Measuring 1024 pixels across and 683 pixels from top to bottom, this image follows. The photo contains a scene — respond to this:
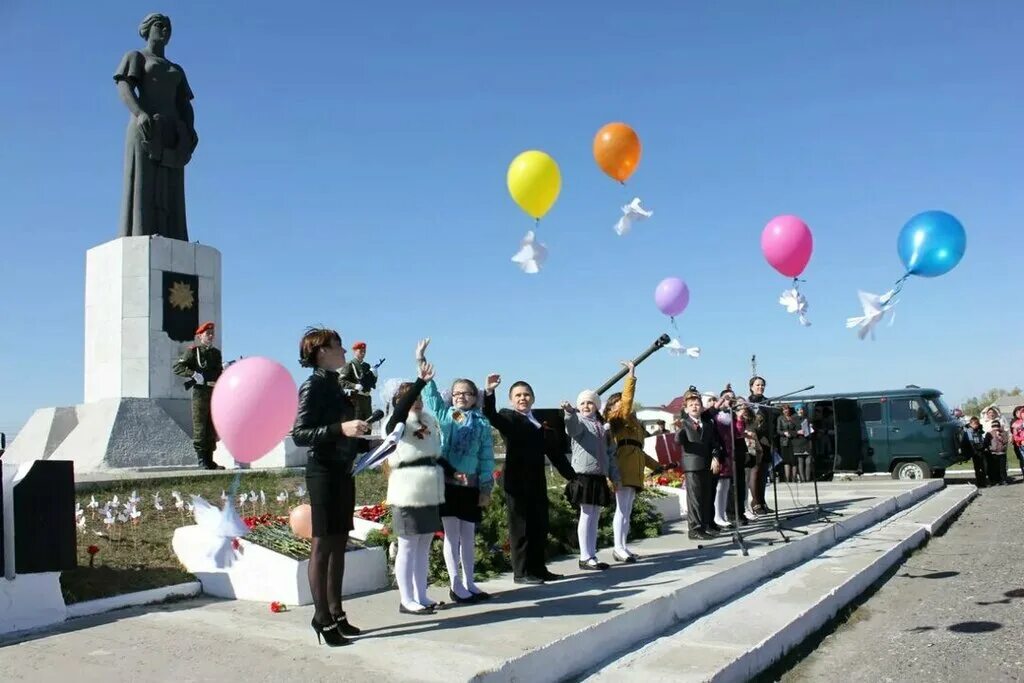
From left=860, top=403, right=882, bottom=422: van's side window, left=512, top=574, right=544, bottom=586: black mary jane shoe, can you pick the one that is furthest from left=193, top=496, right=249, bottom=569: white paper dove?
left=860, top=403, right=882, bottom=422: van's side window

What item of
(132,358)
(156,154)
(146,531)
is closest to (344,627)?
(146,531)

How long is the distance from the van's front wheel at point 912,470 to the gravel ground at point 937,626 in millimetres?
8446

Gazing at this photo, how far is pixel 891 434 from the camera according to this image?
58.6 feet

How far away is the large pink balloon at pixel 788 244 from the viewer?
29.6ft

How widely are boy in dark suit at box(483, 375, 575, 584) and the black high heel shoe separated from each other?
7.10 ft

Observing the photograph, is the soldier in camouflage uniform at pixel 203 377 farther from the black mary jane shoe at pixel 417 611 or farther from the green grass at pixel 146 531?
the black mary jane shoe at pixel 417 611

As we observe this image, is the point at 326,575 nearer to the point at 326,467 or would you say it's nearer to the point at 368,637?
the point at 368,637

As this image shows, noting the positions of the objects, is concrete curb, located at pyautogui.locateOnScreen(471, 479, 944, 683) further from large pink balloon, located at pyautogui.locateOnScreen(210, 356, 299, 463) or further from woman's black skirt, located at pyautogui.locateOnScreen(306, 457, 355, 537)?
large pink balloon, located at pyautogui.locateOnScreen(210, 356, 299, 463)

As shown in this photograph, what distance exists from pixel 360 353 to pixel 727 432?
6.67 m

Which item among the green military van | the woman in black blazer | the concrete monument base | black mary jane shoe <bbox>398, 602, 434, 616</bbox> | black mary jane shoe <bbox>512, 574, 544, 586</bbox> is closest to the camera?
the woman in black blazer

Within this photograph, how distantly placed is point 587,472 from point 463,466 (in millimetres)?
1627

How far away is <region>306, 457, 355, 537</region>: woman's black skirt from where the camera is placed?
15.6 ft

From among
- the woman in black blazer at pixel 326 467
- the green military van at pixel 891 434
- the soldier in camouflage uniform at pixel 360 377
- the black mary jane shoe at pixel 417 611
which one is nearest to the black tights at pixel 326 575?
the woman in black blazer at pixel 326 467

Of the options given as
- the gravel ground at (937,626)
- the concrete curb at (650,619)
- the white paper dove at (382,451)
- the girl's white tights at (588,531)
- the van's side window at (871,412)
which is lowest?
the gravel ground at (937,626)
